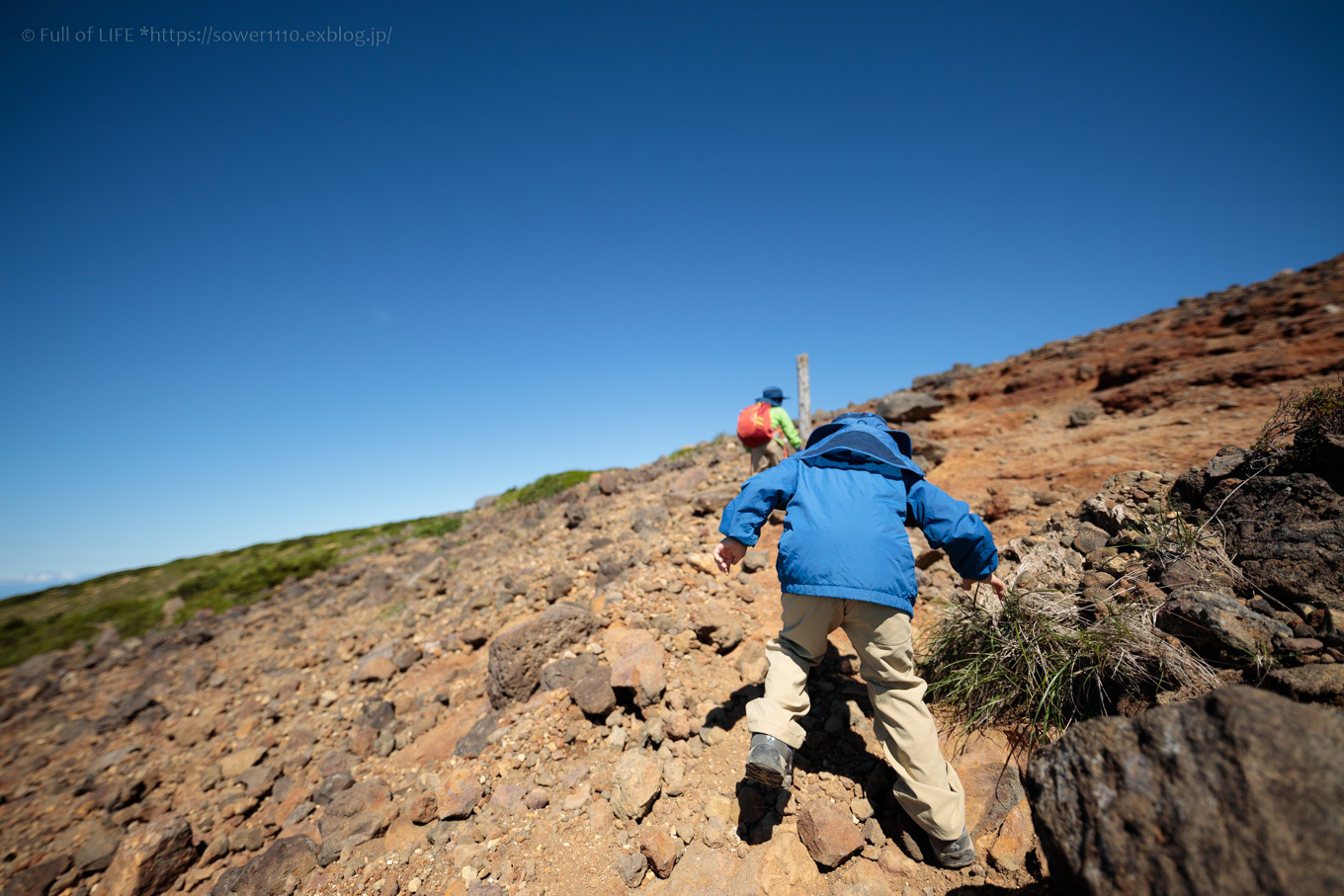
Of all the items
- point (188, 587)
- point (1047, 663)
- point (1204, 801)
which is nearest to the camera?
point (1204, 801)

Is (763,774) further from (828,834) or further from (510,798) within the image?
(510,798)

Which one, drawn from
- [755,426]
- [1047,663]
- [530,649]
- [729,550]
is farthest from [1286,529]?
[530,649]

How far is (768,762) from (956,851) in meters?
1.02

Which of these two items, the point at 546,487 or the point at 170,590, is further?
the point at 170,590

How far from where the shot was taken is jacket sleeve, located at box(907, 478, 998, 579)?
248 cm

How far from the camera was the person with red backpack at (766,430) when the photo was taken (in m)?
6.54

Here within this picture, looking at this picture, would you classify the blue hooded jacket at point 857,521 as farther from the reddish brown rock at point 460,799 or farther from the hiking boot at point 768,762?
the reddish brown rock at point 460,799

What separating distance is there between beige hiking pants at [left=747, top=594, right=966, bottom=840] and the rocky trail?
1.15ft

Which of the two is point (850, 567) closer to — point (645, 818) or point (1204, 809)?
point (1204, 809)

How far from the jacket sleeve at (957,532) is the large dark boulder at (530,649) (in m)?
3.27

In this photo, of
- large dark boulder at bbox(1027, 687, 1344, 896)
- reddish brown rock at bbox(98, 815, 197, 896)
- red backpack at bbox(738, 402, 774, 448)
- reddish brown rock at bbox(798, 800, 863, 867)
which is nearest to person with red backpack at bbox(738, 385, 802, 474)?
red backpack at bbox(738, 402, 774, 448)

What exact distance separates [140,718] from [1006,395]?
20.2 meters

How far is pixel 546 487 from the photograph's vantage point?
14.3 meters

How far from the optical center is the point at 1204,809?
129cm
